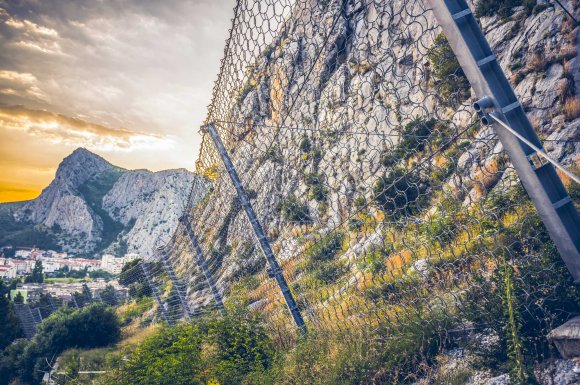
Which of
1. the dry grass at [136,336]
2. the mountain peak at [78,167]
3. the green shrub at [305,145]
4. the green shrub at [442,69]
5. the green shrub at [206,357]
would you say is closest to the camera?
the green shrub at [442,69]

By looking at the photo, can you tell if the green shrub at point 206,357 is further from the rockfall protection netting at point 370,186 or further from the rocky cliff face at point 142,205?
the rocky cliff face at point 142,205

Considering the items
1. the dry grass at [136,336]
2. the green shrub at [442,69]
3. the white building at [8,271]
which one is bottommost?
the dry grass at [136,336]

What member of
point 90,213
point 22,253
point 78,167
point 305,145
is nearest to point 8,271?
point 22,253

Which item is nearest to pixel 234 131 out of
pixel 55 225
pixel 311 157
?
pixel 311 157

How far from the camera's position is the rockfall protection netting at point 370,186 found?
189cm

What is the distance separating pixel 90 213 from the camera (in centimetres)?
10700

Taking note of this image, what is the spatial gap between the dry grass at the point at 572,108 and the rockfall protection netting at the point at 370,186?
3491mm

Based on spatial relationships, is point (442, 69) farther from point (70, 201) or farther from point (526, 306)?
point (70, 201)

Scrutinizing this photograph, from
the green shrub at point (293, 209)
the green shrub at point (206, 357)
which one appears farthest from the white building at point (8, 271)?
the green shrub at point (293, 209)

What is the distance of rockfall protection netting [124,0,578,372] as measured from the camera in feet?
6.19

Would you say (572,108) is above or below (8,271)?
below

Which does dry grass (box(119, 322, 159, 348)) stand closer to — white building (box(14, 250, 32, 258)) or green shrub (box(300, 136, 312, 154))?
green shrub (box(300, 136, 312, 154))

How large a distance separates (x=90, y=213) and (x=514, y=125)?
4924 inches

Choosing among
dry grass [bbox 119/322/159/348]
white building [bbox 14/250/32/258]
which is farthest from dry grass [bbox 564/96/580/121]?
white building [bbox 14/250/32/258]
